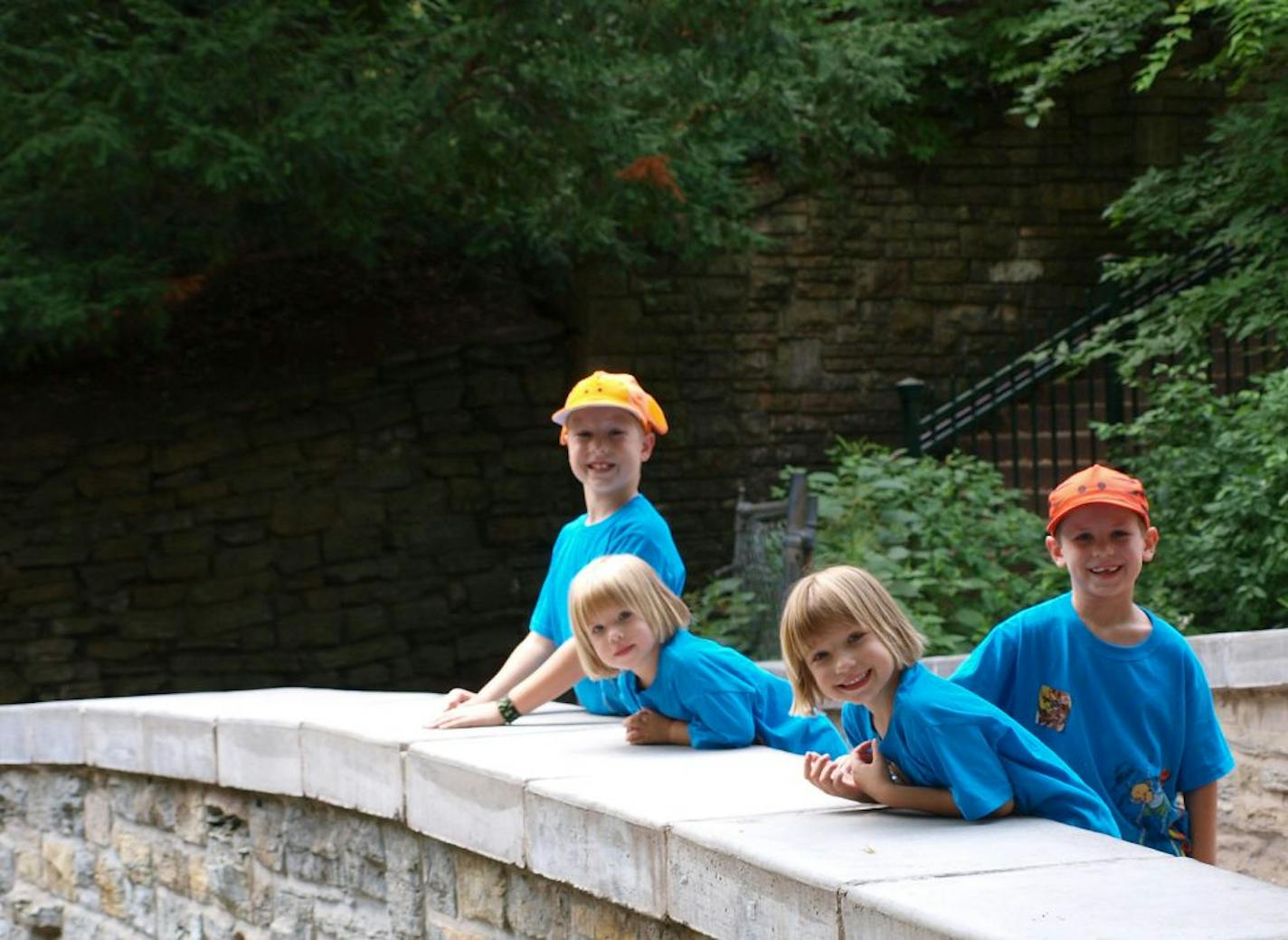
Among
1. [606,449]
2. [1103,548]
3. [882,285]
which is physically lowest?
[1103,548]

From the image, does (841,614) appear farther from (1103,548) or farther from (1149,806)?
(1149,806)

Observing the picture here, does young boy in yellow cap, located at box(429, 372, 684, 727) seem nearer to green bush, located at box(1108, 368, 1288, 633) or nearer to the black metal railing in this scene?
green bush, located at box(1108, 368, 1288, 633)

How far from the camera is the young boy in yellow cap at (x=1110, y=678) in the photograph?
10.2 ft

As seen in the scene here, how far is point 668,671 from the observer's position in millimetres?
3592

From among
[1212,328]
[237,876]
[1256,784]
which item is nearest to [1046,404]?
[1212,328]

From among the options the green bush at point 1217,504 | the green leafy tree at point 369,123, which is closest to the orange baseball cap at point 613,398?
the green bush at point 1217,504

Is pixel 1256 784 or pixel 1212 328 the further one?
pixel 1212 328

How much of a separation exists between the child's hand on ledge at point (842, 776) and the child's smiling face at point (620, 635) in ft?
2.29

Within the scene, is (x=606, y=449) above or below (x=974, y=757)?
above

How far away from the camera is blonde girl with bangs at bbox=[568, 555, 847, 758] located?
11.4 ft

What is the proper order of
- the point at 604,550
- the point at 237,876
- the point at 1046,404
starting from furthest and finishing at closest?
the point at 1046,404
the point at 237,876
the point at 604,550

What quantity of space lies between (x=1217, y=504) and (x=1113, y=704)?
4.44 metres

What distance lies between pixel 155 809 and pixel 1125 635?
3380mm

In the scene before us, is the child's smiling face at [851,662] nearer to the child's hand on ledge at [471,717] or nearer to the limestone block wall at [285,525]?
the child's hand on ledge at [471,717]
